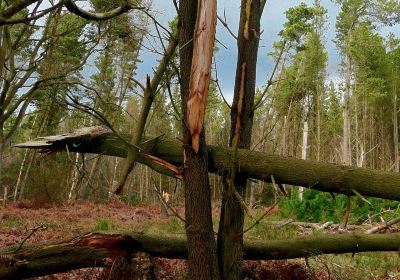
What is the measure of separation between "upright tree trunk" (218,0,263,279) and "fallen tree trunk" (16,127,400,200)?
209 millimetres

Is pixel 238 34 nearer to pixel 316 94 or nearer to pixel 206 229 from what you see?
pixel 206 229

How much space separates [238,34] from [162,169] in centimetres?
186

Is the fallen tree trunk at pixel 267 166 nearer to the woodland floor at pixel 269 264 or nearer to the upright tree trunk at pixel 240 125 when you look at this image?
the upright tree trunk at pixel 240 125

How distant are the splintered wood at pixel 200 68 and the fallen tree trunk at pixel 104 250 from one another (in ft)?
4.56

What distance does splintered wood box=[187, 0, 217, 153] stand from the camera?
468 centimetres

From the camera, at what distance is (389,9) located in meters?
34.8

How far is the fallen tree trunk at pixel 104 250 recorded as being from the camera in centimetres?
501

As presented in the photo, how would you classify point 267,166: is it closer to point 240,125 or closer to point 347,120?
point 240,125

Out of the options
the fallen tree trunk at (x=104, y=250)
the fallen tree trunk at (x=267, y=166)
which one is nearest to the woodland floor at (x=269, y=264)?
the fallen tree trunk at (x=104, y=250)

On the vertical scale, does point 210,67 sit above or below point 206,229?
above

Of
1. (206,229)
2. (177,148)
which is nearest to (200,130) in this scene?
(177,148)

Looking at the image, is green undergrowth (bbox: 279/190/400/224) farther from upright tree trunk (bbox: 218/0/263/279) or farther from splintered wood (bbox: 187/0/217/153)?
splintered wood (bbox: 187/0/217/153)

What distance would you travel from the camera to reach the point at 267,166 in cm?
517

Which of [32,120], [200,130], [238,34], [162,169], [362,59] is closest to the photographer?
[200,130]
